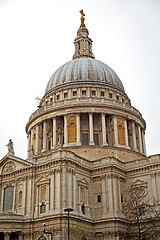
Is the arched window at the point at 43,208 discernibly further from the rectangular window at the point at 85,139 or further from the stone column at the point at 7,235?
the rectangular window at the point at 85,139

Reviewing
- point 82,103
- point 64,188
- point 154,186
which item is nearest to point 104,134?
point 82,103

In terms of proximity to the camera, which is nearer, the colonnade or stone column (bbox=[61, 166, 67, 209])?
stone column (bbox=[61, 166, 67, 209])

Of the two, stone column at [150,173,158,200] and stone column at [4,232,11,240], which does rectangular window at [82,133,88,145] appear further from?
stone column at [4,232,11,240]

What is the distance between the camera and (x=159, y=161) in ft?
167

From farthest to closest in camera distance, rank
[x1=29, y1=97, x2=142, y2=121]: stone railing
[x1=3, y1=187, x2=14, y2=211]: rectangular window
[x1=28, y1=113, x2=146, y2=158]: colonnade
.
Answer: [x1=29, y1=97, x2=142, y2=121]: stone railing → [x1=28, y1=113, x2=146, y2=158]: colonnade → [x1=3, y1=187, x2=14, y2=211]: rectangular window

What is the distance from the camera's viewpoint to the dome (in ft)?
233

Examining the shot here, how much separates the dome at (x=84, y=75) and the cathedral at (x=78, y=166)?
0.71ft

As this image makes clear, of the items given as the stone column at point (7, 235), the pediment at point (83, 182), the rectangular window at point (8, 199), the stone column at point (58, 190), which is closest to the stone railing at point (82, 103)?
the pediment at point (83, 182)

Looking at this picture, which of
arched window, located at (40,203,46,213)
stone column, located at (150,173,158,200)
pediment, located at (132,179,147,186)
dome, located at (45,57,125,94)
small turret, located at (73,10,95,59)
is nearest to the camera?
arched window, located at (40,203,46,213)

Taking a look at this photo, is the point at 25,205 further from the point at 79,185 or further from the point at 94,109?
the point at 94,109

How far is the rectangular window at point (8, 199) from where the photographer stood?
5066 centimetres

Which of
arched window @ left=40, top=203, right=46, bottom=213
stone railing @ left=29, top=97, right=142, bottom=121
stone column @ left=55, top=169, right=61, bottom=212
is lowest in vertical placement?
arched window @ left=40, top=203, right=46, bottom=213

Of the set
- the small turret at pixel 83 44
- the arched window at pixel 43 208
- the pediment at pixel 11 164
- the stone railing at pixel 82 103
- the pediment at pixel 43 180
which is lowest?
the arched window at pixel 43 208

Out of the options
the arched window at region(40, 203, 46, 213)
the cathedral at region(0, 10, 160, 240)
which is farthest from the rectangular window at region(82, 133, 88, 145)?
the arched window at region(40, 203, 46, 213)
